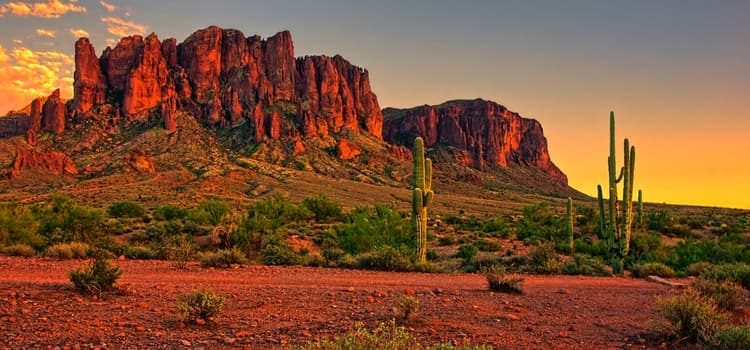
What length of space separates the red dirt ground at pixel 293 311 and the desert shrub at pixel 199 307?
18 cm

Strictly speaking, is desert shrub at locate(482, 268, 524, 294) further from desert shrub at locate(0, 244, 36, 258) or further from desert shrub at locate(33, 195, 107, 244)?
desert shrub at locate(33, 195, 107, 244)

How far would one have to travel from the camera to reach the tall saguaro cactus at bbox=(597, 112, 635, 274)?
17.4m

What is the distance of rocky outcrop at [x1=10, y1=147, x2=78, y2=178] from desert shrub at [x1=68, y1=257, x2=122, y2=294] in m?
84.3

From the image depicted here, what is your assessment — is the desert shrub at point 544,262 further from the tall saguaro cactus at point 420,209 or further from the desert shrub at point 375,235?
the desert shrub at point 375,235

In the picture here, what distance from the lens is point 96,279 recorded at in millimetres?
8555

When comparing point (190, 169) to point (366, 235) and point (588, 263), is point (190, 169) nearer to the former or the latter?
point (366, 235)

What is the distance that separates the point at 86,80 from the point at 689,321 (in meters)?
131

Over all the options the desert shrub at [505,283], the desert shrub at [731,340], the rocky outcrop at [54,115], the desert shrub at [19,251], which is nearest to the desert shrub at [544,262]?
the desert shrub at [505,283]

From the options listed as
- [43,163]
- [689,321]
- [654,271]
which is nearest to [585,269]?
[654,271]

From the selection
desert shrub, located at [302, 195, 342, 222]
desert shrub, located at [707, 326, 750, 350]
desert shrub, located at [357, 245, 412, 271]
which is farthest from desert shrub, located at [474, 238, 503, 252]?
desert shrub, located at [707, 326, 750, 350]

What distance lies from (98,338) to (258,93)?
126 metres

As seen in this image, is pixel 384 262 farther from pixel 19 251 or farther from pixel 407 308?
pixel 19 251

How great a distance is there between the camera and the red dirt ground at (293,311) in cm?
618

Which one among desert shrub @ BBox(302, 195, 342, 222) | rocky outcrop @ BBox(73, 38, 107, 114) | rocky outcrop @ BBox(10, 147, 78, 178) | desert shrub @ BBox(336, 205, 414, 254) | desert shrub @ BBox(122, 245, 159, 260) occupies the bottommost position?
desert shrub @ BBox(122, 245, 159, 260)
